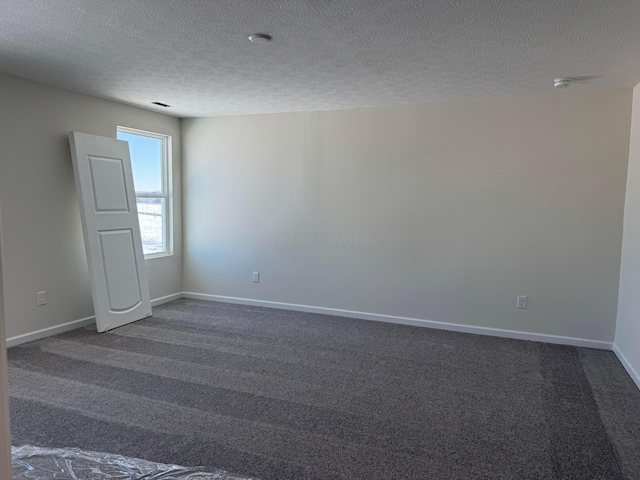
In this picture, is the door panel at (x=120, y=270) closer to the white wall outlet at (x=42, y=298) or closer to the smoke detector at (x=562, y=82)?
the white wall outlet at (x=42, y=298)

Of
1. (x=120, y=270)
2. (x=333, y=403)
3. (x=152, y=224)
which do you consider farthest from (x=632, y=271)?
(x=152, y=224)

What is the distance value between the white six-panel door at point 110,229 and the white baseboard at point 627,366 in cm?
448

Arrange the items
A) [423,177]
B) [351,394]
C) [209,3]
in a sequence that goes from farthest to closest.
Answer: [423,177] → [351,394] → [209,3]

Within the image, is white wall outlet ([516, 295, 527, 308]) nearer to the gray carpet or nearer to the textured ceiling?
the gray carpet

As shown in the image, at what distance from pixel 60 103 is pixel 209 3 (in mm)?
2640

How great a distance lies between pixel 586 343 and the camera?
4.02 m

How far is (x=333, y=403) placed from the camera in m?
2.88

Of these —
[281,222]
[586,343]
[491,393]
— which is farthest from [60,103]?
[586,343]

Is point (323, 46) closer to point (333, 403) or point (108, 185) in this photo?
point (333, 403)

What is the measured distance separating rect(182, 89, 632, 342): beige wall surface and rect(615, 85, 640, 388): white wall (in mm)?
116

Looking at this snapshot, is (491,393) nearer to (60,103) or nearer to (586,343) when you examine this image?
(586,343)

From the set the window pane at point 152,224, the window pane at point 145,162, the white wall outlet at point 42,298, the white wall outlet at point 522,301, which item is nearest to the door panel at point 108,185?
the window pane at point 145,162

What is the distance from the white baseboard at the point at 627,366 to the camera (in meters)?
3.24

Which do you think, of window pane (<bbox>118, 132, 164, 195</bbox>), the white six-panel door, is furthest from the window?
the white six-panel door
